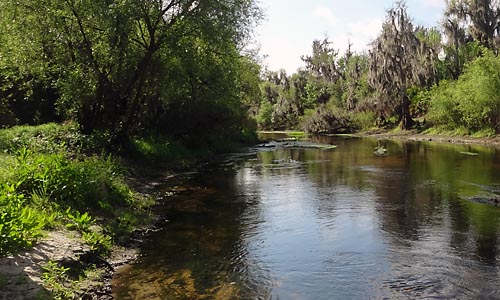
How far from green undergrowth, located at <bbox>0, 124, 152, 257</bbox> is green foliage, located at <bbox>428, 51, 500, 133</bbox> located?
40.4 metres

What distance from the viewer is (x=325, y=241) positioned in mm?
12922

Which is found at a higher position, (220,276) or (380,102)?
(380,102)

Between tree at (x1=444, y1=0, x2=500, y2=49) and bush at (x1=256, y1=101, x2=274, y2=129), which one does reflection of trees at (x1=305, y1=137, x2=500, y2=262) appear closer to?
tree at (x1=444, y1=0, x2=500, y2=49)

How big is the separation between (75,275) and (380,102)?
58.9 meters

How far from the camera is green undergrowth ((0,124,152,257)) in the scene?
9.23 m

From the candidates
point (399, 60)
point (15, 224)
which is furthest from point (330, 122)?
point (15, 224)

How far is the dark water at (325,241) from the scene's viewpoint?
9.39 meters

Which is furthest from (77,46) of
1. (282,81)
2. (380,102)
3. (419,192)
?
(282,81)

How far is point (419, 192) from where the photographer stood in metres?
19.8

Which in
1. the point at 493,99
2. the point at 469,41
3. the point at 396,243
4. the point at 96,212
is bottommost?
the point at 396,243

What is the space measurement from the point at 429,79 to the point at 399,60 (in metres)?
5.68

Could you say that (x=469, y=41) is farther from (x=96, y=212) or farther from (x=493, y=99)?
(x=96, y=212)

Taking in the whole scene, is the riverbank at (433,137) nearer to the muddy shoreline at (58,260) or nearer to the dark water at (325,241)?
the dark water at (325,241)

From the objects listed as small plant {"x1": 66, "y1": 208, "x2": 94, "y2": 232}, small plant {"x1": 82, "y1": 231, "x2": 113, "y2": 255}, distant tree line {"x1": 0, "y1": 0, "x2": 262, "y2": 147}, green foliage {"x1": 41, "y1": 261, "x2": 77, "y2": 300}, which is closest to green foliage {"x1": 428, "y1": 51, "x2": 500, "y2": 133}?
distant tree line {"x1": 0, "y1": 0, "x2": 262, "y2": 147}
